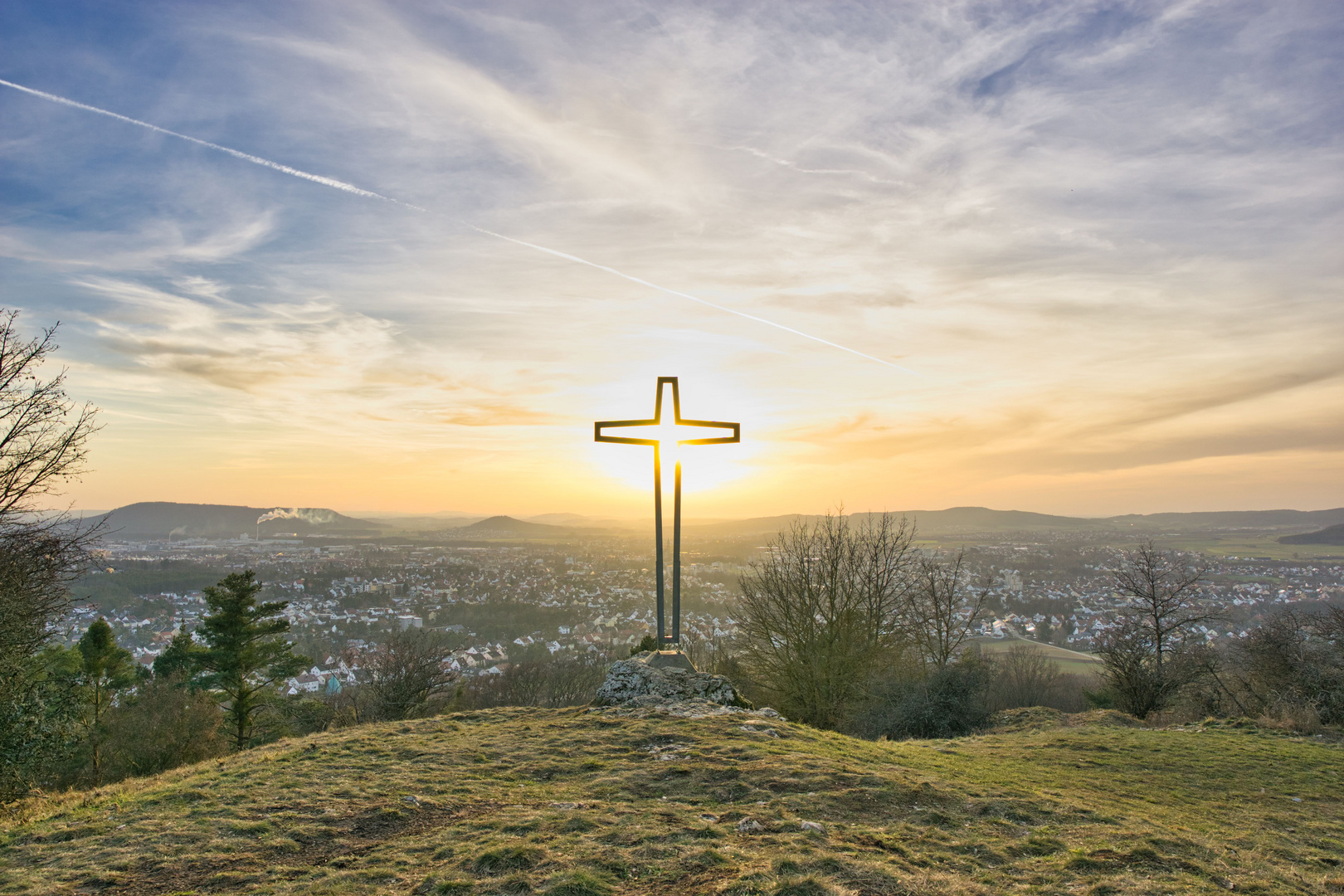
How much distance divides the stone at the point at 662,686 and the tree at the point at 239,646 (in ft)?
69.3

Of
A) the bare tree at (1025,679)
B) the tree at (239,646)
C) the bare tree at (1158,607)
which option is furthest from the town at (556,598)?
the tree at (239,646)

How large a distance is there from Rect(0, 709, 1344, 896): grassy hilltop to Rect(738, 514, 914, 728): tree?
34.7 feet

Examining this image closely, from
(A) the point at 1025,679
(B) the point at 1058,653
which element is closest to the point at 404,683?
(A) the point at 1025,679

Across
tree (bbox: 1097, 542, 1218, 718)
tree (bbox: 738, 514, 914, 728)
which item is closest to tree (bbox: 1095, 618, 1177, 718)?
Result: tree (bbox: 1097, 542, 1218, 718)

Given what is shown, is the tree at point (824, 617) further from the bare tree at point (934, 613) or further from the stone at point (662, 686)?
the stone at point (662, 686)

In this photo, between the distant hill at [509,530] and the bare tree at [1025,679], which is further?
the distant hill at [509,530]

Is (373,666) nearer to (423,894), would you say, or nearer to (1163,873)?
→ (423,894)

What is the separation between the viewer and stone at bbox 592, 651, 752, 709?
1214 cm

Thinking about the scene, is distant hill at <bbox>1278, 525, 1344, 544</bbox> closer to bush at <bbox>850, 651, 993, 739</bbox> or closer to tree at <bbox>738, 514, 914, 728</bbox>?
tree at <bbox>738, 514, 914, 728</bbox>

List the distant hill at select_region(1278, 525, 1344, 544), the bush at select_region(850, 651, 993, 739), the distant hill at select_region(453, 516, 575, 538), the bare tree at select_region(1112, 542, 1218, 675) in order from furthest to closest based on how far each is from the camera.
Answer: the distant hill at select_region(453, 516, 575, 538)
the distant hill at select_region(1278, 525, 1344, 544)
the bare tree at select_region(1112, 542, 1218, 675)
the bush at select_region(850, 651, 993, 739)

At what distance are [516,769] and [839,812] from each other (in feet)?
14.8

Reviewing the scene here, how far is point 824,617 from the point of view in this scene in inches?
922

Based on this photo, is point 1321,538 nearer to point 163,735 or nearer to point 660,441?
point 660,441

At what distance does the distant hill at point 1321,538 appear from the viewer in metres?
115
